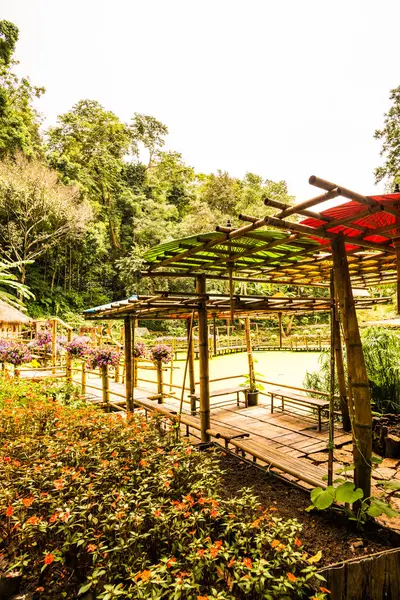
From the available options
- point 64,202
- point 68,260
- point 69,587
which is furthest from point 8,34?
point 69,587

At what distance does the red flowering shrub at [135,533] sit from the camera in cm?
170

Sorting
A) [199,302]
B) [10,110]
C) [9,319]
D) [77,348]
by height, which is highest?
[10,110]

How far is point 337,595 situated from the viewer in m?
1.99

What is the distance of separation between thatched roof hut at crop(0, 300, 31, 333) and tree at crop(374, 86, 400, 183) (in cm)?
1941

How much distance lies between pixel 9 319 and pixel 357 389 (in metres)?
15.2

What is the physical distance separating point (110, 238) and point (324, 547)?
27.3 metres

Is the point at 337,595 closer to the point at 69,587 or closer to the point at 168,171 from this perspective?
the point at 69,587

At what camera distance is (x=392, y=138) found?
17.4 m

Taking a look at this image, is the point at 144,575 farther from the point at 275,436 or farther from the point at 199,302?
the point at 275,436

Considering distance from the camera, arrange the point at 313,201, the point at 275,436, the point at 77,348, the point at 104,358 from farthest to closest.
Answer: the point at 77,348, the point at 104,358, the point at 275,436, the point at 313,201

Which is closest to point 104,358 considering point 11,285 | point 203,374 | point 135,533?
point 203,374

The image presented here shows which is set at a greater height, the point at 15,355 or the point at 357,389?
the point at 357,389

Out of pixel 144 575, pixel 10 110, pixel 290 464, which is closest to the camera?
pixel 144 575

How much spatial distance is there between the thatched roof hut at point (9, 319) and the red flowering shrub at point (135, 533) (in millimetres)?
13364
